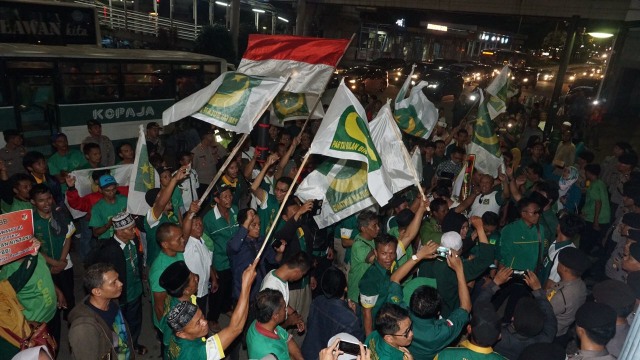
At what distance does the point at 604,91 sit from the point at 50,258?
20.1m

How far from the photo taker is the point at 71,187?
608 cm

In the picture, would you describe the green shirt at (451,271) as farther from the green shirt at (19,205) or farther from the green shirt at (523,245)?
the green shirt at (19,205)

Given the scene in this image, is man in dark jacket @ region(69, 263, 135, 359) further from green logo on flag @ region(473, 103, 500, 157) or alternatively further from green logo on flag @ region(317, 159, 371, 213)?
green logo on flag @ region(473, 103, 500, 157)

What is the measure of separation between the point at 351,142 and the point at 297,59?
228cm

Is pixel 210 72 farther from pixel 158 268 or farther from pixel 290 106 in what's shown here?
pixel 158 268

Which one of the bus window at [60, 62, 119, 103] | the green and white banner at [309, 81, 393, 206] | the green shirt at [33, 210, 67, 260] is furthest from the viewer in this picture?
the bus window at [60, 62, 119, 103]

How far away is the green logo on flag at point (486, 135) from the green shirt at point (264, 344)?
5387mm

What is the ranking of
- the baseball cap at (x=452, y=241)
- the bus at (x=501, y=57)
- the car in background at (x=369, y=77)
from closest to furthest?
the baseball cap at (x=452, y=241), the car in background at (x=369, y=77), the bus at (x=501, y=57)

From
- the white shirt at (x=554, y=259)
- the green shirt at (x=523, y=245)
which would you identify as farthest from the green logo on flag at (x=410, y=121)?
the white shirt at (x=554, y=259)

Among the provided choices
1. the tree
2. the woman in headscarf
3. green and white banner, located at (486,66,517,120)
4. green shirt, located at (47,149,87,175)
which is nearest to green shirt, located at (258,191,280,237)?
green shirt, located at (47,149,87,175)

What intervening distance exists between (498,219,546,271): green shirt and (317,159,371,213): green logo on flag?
75.2 inches

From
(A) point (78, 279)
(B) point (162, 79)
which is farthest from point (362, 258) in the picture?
(B) point (162, 79)

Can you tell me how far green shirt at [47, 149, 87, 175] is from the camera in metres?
7.55

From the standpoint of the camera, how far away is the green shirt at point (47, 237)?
4.92 metres
